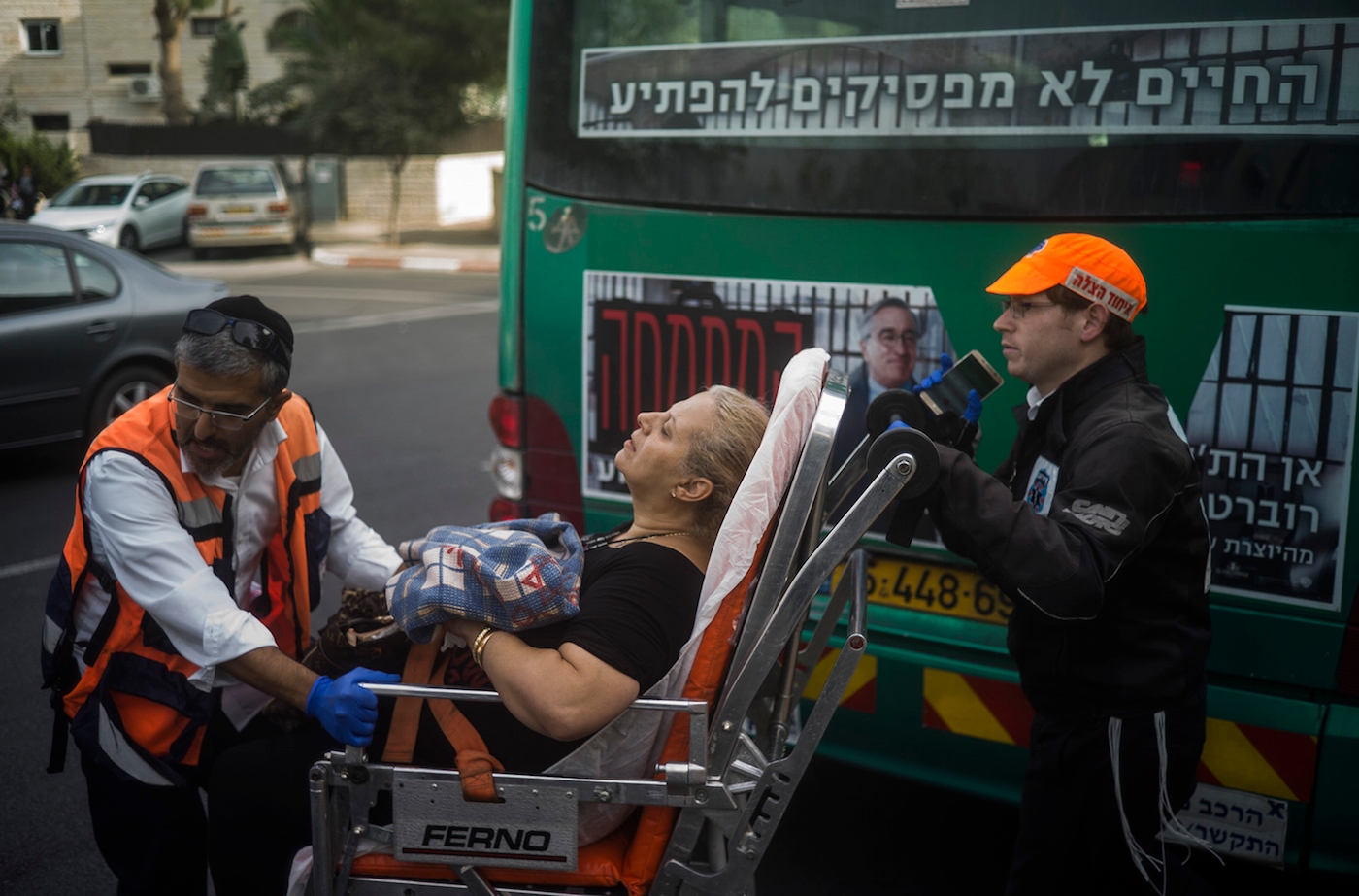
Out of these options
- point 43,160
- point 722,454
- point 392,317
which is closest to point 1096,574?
point 722,454

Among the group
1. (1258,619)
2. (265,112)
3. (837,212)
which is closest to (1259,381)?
(1258,619)

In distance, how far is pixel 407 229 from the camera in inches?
1158

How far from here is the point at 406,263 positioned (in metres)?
22.9

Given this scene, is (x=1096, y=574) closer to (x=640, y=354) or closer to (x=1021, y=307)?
(x=1021, y=307)

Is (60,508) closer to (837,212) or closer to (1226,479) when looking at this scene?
(837,212)

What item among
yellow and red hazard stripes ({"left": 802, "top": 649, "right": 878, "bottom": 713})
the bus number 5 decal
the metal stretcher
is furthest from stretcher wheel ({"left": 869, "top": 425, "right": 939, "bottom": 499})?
the bus number 5 decal

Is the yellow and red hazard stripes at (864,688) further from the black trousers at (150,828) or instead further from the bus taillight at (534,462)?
the black trousers at (150,828)

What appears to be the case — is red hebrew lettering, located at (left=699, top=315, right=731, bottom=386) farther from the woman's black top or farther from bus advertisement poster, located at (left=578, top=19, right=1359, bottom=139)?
the woman's black top

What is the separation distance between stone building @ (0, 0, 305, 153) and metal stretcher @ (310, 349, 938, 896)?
123ft

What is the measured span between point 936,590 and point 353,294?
52.1 ft

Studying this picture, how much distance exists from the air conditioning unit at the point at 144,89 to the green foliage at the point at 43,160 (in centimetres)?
549

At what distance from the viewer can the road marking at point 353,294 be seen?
57.1ft

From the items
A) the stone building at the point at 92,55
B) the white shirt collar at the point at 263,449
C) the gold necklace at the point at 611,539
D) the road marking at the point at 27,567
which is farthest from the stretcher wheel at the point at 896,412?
the stone building at the point at 92,55

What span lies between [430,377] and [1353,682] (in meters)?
9.26
